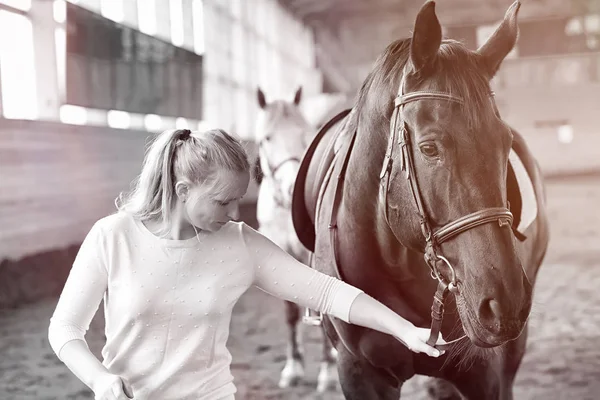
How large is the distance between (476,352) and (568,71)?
122 cm

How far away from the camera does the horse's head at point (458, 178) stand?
38.7 inches

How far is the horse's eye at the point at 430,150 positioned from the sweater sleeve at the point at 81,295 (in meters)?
0.61

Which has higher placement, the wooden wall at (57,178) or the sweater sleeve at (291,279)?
the wooden wall at (57,178)

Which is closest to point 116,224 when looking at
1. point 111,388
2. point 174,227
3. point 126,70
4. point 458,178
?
point 174,227

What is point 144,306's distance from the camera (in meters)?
1.17

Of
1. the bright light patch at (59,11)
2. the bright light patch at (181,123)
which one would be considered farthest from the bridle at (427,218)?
the bright light patch at (59,11)

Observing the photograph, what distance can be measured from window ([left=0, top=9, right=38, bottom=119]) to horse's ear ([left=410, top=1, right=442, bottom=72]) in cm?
148

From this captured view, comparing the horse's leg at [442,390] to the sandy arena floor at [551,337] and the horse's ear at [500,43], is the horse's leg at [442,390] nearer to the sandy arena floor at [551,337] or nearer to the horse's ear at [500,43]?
the sandy arena floor at [551,337]

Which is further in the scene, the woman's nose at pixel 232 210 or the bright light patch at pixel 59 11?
the bright light patch at pixel 59 11

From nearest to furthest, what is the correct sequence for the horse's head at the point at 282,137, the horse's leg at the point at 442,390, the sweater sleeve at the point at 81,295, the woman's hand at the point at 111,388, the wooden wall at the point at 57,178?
the woman's hand at the point at 111,388, the sweater sleeve at the point at 81,295, the horse's leg at the point at 442,390, the wooden wall at the point at 57,178, the horse's head at the point at 282,137

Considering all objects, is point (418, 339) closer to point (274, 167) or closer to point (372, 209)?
point (372, 209)

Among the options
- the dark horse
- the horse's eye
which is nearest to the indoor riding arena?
the dark horse

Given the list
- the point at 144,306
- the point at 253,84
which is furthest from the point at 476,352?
the point at 253,84

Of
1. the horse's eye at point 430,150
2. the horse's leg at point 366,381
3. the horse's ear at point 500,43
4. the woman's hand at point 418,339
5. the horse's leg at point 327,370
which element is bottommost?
the horse's leg at point 327,370
